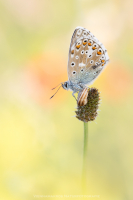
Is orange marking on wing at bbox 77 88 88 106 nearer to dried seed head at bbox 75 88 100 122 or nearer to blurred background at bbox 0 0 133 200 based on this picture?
dried seed head at bbox 75 88 100 122

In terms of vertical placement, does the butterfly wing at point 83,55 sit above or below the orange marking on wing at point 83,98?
above

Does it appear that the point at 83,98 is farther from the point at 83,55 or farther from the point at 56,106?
the point at 56,106

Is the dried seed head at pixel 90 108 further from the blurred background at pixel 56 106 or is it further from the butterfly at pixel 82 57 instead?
the blurred background at pixel 56 106

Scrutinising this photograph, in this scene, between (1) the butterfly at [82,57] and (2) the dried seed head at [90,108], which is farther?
(1) the butterfly at [82,57]

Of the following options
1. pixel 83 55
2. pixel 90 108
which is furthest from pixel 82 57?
pixel 90 108

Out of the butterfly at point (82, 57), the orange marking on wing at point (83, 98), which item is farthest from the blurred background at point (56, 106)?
the orange marking on wing at point (83, 98)

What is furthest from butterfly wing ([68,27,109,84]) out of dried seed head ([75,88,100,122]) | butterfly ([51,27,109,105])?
dried seed head ([75,88,100,122])
